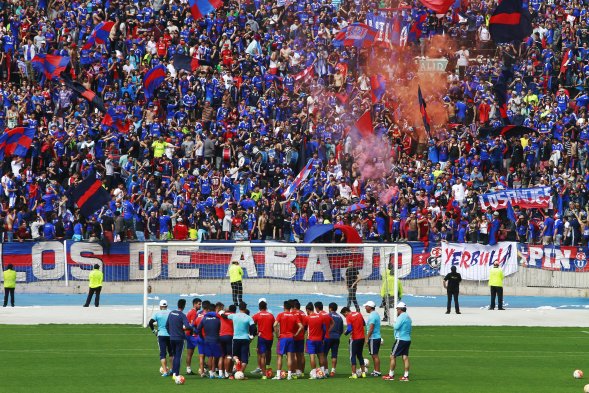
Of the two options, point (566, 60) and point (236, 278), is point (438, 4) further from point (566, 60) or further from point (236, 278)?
point (236, 278)

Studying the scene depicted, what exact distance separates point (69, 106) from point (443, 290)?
627 inches

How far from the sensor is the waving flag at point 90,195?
A: 42.6 meters

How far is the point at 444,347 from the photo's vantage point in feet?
108

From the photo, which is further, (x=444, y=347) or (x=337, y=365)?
(x=444, y=347)

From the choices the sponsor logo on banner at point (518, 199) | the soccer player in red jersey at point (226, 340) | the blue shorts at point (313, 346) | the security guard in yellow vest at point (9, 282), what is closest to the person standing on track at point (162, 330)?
the soccer player in red jersey at point (226, 340)

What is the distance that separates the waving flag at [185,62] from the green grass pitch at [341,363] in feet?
55.4

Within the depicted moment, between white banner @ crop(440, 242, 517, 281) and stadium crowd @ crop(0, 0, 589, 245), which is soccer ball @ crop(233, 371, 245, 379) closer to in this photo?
stadium crowd @ crop(0, 0, 589, 245)

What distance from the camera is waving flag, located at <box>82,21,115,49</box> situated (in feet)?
165

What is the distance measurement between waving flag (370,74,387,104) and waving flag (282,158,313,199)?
16.2 ft

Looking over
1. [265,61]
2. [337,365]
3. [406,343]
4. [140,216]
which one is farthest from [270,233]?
[406,343]

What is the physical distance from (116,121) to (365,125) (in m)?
9.21

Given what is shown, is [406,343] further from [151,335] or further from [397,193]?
[397,193]

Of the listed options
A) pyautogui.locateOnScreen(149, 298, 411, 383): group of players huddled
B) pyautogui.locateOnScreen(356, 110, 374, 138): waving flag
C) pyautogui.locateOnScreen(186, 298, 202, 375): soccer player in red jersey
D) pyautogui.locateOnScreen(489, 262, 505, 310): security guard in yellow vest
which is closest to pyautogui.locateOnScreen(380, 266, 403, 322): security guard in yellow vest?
pyautogui.locateOnScreen(489, 262, 505, 310): security guard in yellow vest

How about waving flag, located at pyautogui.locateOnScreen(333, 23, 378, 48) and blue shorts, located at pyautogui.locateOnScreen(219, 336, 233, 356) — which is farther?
waving flag, located at pyautogui.locateOnScreen(333, 23, 378, 48)
